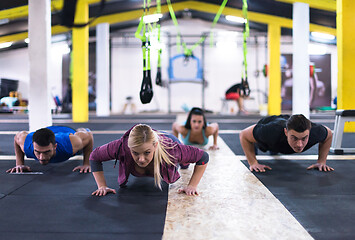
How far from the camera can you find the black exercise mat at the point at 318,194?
5.64 feet

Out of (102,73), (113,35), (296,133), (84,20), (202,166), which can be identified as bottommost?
(202,166)

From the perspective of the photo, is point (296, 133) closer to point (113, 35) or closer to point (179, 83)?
point (179, 83)

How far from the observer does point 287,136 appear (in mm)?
2670

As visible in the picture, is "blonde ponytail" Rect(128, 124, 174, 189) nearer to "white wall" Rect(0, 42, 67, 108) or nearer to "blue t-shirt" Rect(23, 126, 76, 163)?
"blue t-shirt" Rect(23, 126, 76, 163)

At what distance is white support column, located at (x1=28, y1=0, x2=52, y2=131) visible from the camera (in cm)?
522

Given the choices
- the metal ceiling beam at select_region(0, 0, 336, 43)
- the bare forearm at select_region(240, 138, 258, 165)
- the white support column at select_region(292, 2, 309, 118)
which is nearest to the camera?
the bare forearm at select_region(240, 138, 258, 165)

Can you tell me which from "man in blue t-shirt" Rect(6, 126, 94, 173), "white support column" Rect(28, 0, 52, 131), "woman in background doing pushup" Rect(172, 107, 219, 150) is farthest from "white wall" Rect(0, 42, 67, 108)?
"man in blue t-shirt" Rect(6, 126, 94, 173)

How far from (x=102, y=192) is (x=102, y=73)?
9.79 meters

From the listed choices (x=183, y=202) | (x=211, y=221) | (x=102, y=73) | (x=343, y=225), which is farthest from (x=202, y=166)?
(x=102, y=73)

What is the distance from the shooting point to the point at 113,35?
16.2m

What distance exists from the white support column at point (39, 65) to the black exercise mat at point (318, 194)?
3.38m

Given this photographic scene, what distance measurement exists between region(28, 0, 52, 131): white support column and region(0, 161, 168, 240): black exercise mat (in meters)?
2.52

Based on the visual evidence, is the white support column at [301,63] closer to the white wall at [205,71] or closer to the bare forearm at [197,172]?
the bare forearm at [197,172]

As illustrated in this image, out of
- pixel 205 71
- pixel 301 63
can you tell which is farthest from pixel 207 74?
Answer: pixel 301 63
